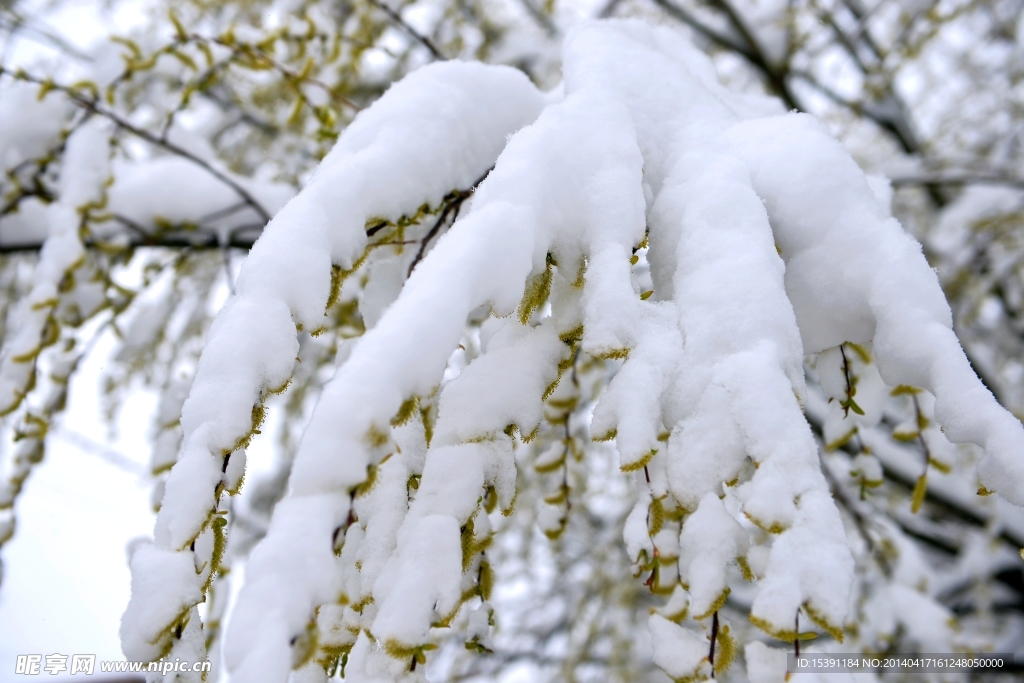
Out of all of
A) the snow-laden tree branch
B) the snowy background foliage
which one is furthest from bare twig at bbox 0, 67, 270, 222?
the snow-laden tree branch

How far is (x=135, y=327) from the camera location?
59.8 inches

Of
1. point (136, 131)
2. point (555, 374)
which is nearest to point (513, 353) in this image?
point (555, 374)

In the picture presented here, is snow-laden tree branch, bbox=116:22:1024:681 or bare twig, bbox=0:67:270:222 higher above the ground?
snow-laden tree branch, bbox=116:22:1024:681

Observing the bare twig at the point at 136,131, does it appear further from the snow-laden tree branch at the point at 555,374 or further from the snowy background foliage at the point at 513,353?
the snow-laden tree branch at the point at 555,374

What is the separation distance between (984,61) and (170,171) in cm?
393

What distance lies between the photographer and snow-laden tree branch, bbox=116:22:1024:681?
1.40ft

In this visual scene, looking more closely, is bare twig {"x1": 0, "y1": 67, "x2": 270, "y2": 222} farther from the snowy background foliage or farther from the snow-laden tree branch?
the snow-laden tree branch

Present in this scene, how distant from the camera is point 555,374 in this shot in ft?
1.89

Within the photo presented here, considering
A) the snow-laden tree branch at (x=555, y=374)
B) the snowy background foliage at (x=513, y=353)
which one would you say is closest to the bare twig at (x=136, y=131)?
the snowy background foliage at (x=513, y=353)

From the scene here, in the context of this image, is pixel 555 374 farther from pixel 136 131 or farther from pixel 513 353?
pixel 136 131

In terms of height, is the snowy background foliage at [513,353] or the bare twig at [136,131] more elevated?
the snowy background foliage at [513,353]

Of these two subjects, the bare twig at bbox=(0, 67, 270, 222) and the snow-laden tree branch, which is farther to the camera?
the bare twig at bbox=(0, 67, 270, 222)

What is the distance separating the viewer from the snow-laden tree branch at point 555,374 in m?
0.43

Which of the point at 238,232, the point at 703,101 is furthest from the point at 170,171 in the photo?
the point at 703,101
